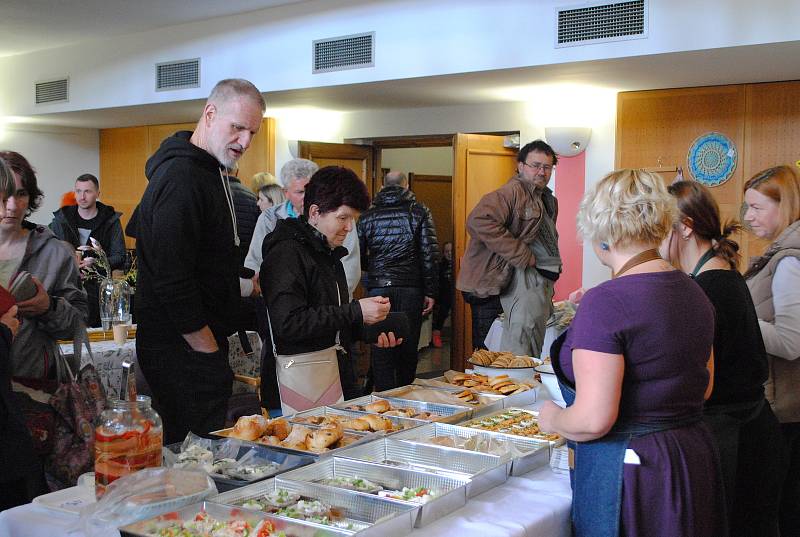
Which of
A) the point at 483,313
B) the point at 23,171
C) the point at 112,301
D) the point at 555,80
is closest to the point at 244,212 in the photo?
the point at 112,301

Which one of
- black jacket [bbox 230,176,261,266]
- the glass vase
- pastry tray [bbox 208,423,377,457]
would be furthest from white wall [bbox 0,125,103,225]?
pastry tray [bbox 208,423,377,457]

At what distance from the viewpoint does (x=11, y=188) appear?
1988mm

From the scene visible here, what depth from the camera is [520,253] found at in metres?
4.82

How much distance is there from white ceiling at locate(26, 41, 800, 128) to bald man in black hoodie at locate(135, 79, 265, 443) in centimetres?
331

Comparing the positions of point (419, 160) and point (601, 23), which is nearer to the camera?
point (601, 23)

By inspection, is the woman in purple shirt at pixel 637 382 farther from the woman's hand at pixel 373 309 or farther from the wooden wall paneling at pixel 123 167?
the wooden wall paneling at pixel 123 167

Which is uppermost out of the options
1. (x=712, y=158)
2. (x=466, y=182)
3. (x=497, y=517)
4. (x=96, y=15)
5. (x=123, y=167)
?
(x=96, y=15)

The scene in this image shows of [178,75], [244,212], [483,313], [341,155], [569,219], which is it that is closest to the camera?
[244,212]

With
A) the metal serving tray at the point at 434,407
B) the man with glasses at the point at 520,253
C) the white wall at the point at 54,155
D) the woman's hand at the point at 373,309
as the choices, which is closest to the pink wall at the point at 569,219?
the man with glasses at the point at 520,253

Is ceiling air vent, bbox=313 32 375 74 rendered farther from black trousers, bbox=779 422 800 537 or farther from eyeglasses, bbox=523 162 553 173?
black trousers, bbox=779 422 800 537

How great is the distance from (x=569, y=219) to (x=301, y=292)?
4268 millimetres

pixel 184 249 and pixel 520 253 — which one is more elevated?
pixel 184 249

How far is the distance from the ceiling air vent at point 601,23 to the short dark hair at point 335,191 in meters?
2.96

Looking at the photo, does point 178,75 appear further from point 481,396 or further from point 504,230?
point 481,396
